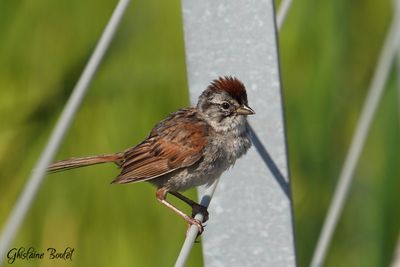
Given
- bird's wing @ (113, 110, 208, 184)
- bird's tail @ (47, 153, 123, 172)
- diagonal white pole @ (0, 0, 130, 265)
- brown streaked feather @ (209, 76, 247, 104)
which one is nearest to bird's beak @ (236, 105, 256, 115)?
brown streaked feather @ (209, 76, 247, 104)

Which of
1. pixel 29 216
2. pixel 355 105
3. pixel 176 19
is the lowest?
pixel 355 105

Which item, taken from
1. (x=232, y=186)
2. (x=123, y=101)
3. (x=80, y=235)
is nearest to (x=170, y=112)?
(x=123, y=101)

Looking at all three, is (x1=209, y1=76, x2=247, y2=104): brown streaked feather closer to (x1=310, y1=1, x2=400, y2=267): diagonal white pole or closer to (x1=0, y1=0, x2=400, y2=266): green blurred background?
(x1=310, y1=1, x2=400, y2=267): diagonal white pole

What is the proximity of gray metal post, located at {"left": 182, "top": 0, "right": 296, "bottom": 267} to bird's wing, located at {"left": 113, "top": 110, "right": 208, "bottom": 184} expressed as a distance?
44 centimetres

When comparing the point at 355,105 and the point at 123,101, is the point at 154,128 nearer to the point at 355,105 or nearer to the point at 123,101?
the point at 123,101

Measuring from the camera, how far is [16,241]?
2178mm

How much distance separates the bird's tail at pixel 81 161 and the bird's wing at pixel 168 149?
2 centimetres

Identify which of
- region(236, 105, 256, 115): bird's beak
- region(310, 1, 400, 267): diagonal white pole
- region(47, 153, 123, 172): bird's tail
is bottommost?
region(310, 1, 400, 267): diagonal white pole

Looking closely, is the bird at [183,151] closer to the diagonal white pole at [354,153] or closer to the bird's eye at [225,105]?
the bird's eye at [225,105]

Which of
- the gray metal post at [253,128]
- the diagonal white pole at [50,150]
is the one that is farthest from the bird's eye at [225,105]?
the diagonal white pole at [50,150]

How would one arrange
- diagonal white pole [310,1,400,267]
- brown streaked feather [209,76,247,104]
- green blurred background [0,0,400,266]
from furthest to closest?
green blurred background [0,0,400,266] < diagonal white pole [310,1,400,267] < brown streaked feather [209,76,247,104]

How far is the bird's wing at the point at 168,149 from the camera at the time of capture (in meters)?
2.14

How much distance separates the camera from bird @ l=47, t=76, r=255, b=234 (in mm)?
2078

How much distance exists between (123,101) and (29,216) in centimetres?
32
